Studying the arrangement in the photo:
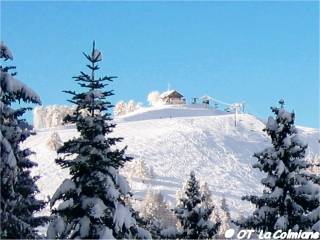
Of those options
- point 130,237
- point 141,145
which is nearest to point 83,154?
point 130,237

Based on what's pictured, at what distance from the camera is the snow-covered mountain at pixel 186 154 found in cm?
13112

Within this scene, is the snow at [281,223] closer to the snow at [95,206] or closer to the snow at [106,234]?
the snow at [106,234]

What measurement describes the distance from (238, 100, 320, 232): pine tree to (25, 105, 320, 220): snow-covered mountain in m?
91.6

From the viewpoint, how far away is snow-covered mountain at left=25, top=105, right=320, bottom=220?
430ft

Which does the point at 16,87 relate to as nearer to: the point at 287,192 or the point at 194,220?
the point at 287,192

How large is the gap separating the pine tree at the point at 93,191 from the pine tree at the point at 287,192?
4748 millimetres

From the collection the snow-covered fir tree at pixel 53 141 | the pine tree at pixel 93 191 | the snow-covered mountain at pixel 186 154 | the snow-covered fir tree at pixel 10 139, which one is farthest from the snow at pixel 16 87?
the snow-covered fir tree at pixel 53 141

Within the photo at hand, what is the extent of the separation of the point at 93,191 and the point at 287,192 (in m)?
6.77

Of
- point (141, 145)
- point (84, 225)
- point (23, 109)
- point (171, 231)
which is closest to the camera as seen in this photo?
point (84, 225)

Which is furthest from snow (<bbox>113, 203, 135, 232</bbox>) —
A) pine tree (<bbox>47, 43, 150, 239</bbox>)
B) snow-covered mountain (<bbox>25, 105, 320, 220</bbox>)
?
snow-covered mountain (<bbox>25, 105, 320, 220</bbox>)

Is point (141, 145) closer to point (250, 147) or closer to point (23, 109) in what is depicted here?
point (250, 147)

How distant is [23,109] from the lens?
61.4 feet

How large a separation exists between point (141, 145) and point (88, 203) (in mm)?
148311

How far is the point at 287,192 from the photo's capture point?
2070 cm
